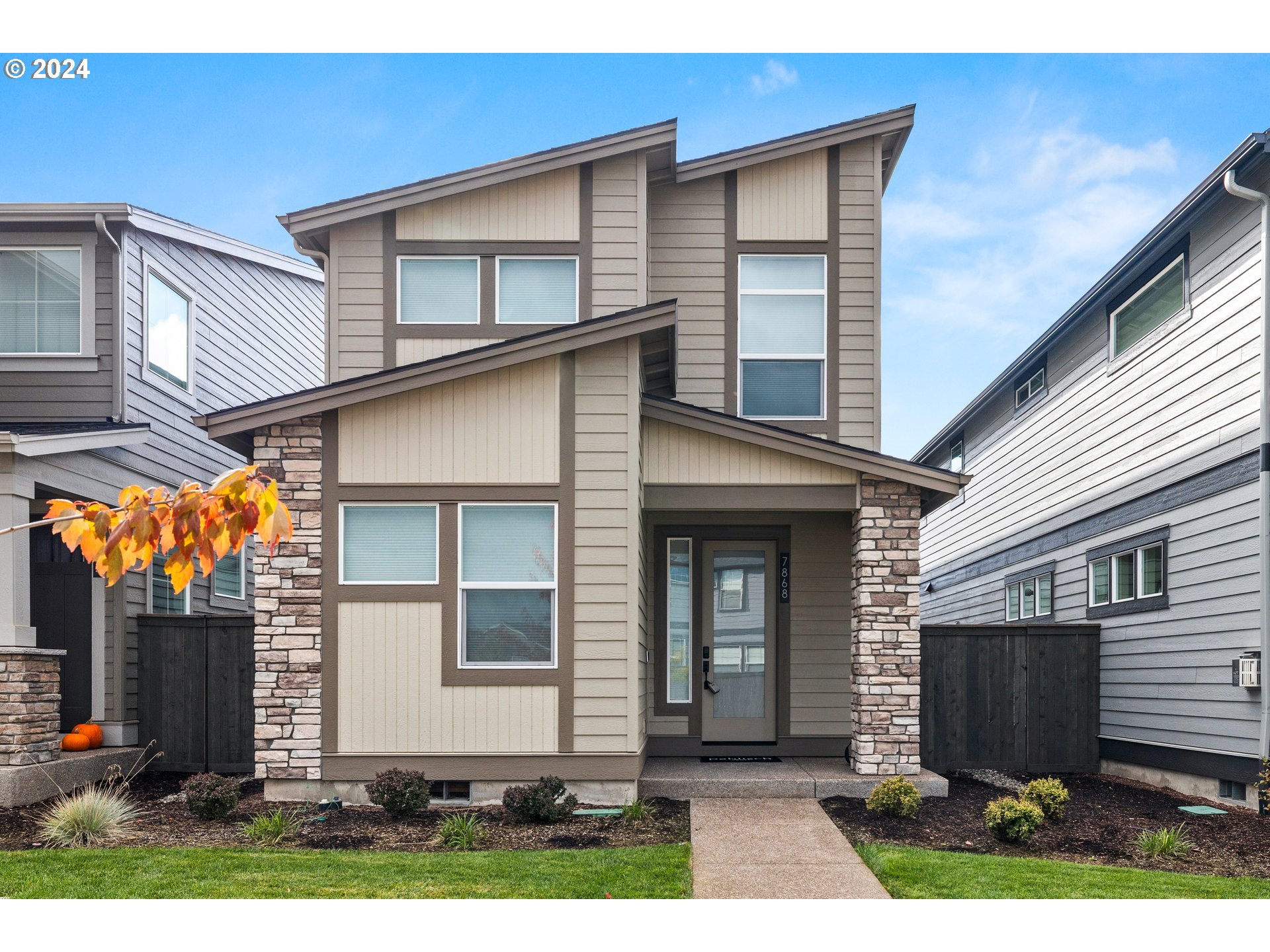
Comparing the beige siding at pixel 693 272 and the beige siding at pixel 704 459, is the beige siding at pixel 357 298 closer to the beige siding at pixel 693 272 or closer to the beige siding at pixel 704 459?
the beige siding at pixel 693 272

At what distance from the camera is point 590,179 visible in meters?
10.5

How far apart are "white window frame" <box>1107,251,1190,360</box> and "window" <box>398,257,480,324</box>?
6.90 m

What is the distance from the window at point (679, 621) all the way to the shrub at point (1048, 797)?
376 centimetres

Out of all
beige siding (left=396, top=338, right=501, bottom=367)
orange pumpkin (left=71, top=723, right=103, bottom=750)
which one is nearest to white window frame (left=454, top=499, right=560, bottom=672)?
beige siding (left=396, top=338, right=501, bottom=367)

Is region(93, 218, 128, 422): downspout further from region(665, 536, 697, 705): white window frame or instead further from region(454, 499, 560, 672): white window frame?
region(665, 536, 697, 705): white window frame

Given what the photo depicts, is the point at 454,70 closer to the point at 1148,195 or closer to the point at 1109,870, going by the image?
the point at 1148,195

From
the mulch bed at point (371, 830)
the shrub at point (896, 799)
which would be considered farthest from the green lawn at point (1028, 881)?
the mulch bed at point (371, 830)

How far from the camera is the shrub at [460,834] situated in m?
7.37

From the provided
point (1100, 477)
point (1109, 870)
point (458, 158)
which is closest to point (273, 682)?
point (1109, 870)

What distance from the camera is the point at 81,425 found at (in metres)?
10.8

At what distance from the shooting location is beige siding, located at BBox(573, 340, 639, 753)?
8781mm

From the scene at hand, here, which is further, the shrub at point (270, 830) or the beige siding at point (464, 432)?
the beige siding at point (464, 432)
